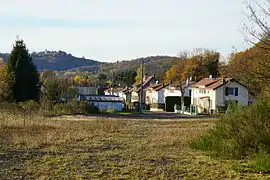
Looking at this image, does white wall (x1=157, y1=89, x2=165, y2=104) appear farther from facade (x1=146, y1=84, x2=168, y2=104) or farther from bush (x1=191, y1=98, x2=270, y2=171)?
bush (x1=191, y1=98, x2=270, y2=171)

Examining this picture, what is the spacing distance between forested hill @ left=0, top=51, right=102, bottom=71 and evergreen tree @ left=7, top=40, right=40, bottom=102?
122 meters

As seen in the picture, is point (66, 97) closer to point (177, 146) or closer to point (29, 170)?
point (177, 146)

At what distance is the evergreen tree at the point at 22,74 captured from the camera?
42.9 m

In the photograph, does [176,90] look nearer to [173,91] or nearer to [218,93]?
[173,91]

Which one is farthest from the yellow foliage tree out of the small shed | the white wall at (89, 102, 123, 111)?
the white wall at (89, 102, 123, 111)

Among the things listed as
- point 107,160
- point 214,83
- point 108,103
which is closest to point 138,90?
point 108,103

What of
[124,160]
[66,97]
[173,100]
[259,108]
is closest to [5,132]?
[124,160]

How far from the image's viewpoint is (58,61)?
180m

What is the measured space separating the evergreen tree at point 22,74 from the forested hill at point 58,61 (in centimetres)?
12182

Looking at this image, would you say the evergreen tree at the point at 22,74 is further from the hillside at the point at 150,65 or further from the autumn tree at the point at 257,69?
the hillside at the point at 150,65

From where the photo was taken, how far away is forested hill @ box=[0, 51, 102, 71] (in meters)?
170

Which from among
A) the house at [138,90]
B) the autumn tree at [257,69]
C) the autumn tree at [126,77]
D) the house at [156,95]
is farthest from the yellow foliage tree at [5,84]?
the autumn tree at [126,77]

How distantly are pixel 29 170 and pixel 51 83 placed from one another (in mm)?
36982

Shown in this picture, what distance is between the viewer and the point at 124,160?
453 inches
